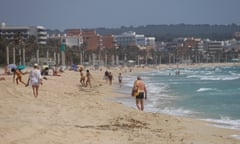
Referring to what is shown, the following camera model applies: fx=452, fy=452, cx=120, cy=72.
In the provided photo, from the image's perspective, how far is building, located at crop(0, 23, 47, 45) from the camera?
113m

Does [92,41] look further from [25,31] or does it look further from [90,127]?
[90,127]

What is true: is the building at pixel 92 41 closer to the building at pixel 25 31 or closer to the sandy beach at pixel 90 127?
the building at pixel 25 31

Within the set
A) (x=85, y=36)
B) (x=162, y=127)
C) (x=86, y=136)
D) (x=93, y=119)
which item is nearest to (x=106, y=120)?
(x=93, y=119)

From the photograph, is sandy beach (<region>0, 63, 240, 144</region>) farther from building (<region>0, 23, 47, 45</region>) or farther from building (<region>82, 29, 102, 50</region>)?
building (<region>82, 29, 102, 50</region>)

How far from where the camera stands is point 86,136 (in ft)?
26.2

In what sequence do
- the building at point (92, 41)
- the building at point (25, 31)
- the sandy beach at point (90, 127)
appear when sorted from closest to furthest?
the sandy beach at point (90, 127) → the building at point (25, 31) → the building at point (92, 41)

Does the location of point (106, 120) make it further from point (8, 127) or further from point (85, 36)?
point (85, 36)

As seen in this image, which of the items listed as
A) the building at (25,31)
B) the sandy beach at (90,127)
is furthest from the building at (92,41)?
the sandy beach at (90,127)

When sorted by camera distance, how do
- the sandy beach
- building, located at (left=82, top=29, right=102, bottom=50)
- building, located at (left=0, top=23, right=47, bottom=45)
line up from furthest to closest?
building, located at (left=82, top=29, right=102, bottom=50) < building, located at (left=0, top=23, right=47, bottom=45) < the sandy beach

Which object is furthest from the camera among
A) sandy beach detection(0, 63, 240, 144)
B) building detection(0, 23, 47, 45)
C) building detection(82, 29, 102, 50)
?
building detection(82, 29, 102, 50)

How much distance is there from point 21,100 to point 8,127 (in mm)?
5033

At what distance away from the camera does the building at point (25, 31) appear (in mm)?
113312

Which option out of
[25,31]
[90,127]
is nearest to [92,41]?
[25,31]

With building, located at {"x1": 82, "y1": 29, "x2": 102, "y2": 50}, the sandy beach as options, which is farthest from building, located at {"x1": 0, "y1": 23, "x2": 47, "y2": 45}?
the sandy beach
